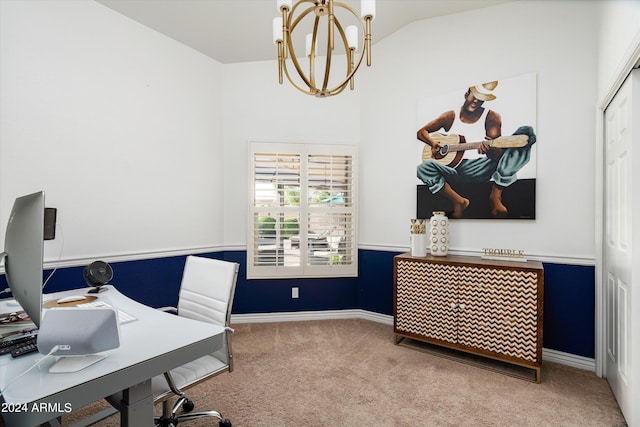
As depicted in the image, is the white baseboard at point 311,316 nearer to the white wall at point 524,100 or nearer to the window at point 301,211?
the window at point 301,211

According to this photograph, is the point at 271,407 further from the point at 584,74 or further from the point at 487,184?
the point at 584,74

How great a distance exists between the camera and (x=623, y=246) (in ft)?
6.82

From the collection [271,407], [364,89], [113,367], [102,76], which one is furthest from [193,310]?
[364,89]

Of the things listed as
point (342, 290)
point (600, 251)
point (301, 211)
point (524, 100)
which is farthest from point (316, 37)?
point (342, 290)

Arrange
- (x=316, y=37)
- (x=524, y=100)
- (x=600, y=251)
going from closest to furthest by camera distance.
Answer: (x=316, y=37), (x=600, y=251), (x=524, y=100)

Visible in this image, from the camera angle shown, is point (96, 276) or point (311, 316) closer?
point (96, 276)

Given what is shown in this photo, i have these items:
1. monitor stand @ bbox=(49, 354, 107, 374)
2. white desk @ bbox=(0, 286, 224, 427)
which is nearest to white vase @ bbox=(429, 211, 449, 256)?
white desk @ bbox=(0, 286, 224, 427)

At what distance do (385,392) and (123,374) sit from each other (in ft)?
5.91

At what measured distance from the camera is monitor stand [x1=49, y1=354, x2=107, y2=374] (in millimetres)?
1054

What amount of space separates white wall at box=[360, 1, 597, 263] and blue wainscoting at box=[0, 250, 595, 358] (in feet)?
0.71

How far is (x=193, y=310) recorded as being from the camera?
202 cm

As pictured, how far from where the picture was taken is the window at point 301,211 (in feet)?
12.3

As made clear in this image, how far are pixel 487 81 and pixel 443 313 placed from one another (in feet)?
6.91

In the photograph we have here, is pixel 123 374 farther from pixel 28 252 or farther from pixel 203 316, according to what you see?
pixel 203 316
